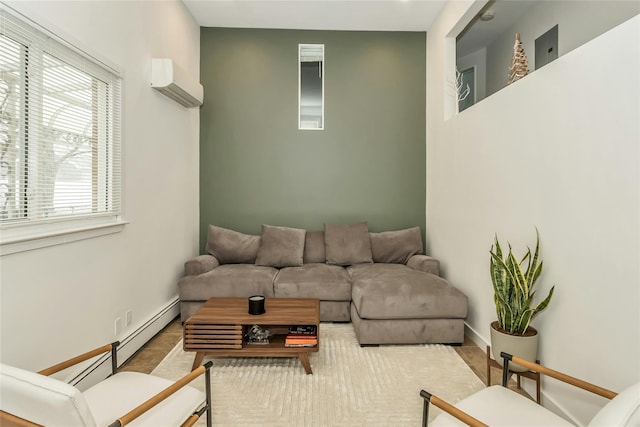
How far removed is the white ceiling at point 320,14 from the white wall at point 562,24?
94cm

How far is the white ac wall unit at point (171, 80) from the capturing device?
3291 mm

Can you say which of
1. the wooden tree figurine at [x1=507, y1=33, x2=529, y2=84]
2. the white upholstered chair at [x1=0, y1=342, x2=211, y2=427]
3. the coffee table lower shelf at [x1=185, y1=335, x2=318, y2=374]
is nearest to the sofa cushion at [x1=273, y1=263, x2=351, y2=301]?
the coffee table lower shelf at [x1=185, y1=335, x2=318, y2=374]

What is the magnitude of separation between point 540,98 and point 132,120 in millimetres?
2933

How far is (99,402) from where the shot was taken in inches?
62.6

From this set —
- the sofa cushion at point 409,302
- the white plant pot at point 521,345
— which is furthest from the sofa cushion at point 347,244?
the white plant pot at point 521,345

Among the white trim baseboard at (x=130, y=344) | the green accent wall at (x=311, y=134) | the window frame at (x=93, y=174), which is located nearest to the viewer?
the window frame at (x=93, y=174)

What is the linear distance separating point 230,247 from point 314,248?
3.15ft

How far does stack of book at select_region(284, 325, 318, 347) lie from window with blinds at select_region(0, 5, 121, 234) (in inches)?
61.1

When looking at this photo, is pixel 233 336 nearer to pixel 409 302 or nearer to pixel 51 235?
pixel 51 235

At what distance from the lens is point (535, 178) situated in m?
2.38

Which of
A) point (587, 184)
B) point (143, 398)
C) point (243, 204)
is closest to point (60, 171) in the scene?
point (143, 398)

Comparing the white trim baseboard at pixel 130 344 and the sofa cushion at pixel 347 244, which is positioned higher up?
the sofa cushion at pixel 347 244

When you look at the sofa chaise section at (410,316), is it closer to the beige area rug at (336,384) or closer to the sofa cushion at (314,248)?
the beige area rug at (336,384)

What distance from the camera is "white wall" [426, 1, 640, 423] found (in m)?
1.70
